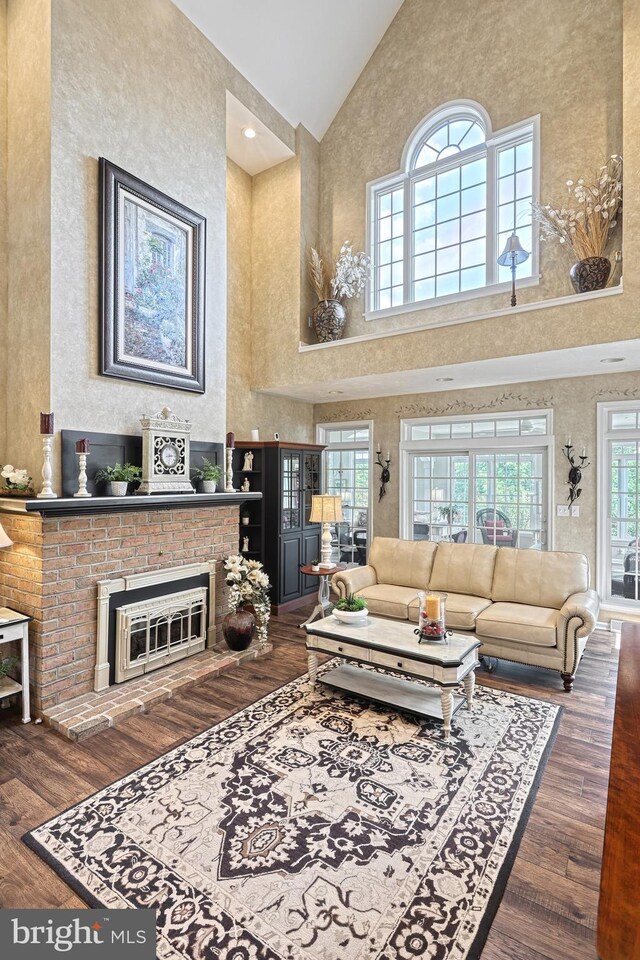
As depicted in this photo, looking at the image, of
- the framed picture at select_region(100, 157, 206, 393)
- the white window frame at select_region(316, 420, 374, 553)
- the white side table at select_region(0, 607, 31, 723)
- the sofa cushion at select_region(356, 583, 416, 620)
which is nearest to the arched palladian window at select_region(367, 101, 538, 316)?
the white window frame at select_region(316, 420, 374, 553)

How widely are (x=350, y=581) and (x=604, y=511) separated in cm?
281

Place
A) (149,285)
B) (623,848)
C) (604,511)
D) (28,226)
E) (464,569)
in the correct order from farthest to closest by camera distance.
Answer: (604,511), (464,569), (149,285), (28,226), (623,848)

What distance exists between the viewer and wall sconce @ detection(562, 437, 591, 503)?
516 centimetres

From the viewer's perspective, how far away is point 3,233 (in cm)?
371

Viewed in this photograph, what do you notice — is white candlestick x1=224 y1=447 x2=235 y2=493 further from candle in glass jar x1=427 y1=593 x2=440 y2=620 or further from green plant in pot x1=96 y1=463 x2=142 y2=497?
candle in glass jar x1=427 y1=593 x2=440 y2=620

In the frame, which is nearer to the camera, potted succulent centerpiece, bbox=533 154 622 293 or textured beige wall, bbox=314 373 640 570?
potted succulent centerpiece, bbox=533 154 622 293

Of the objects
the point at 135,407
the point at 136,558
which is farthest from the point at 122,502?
the point at 135,407

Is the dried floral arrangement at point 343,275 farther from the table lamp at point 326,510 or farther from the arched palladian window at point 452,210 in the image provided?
the table lamp at point 326,510

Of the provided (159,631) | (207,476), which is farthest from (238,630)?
(207,476)

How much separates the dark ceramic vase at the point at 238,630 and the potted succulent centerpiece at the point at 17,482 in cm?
195

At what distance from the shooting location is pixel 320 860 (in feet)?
6.68

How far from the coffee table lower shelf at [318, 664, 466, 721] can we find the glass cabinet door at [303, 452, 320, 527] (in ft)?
9.23

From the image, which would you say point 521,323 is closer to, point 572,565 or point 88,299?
point 572,565

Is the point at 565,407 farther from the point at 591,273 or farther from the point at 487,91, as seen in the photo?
the point at 487,91
